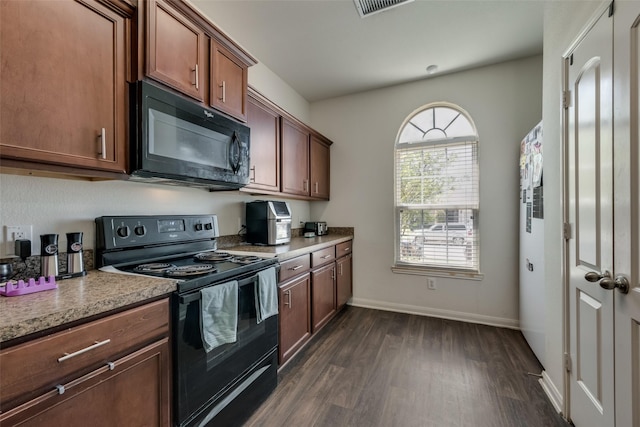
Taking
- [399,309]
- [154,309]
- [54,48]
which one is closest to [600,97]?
[154,309]

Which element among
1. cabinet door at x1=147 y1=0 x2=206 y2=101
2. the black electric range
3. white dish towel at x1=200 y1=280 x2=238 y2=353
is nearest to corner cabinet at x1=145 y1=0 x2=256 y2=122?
cabinet door at x1=147 y1=0 x2=206 y2=101

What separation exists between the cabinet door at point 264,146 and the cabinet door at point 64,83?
0.98 m

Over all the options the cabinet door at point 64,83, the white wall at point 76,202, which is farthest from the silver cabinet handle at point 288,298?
the cabinet door at point 64,83

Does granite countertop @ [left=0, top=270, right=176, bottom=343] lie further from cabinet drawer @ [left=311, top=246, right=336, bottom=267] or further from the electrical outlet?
cabinet drawer @ [left=311, top=246, right=336, bottom=267]

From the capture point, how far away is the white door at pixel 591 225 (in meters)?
1.16

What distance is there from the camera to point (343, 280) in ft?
10.3

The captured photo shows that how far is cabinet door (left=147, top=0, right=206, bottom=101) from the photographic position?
52.6 inches

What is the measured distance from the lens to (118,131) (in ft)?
4.07

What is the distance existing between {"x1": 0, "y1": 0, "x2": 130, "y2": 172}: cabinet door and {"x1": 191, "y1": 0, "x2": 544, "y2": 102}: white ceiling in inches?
43.1

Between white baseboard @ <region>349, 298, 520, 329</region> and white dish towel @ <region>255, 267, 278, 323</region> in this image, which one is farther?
white baseboard @ <region>349, 298, 520, 329</region>

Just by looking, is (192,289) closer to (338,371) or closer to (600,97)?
(338,371)

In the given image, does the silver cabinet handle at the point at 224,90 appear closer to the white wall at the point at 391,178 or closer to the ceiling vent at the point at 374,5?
the ceiling vent at the point at 374,5

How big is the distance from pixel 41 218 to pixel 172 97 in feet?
2.73

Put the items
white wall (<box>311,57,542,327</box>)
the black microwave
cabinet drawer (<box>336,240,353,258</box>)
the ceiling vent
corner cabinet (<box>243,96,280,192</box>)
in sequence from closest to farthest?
1. the black microwave
2. the ceiling vent
3. corner cabinet (<box>243,96,280,192</box>)
4. white wall (<box>311,57,542,327</box>)
5. cabinet drawer (<box>336,240,353,258</box>)
